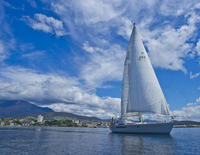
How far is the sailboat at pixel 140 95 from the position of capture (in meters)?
57.1

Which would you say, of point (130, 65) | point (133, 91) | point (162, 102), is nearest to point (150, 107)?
point (162, 102)

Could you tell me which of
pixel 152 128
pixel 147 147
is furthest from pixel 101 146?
pixel 152 128

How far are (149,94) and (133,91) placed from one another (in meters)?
6.34

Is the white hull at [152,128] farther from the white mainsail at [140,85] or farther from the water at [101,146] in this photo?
the white mainsail at [140,85]

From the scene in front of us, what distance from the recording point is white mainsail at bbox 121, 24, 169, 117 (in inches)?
2250

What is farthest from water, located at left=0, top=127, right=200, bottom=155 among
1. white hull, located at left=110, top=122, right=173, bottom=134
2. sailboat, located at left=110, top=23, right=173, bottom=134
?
sailboat, located at left=110, top=23, right=173, bottom=134

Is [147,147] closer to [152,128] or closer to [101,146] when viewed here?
[101,146]

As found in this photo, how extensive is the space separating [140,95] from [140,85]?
10.8 feet

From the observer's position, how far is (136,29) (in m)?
69.1

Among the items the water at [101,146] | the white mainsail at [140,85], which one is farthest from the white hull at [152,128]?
the white mainsail at [140,85]

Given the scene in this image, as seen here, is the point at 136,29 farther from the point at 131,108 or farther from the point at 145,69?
the point at 131,108

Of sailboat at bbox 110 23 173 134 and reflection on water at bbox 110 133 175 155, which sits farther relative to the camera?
sailboat at bbox 110 23 173 134

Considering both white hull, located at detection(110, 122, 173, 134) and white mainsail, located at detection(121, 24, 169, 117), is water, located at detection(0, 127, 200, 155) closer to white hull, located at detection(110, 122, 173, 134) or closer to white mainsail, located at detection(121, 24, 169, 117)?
white hull, located at detection(110, 122, 173, 134)

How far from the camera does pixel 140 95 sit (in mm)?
60781
